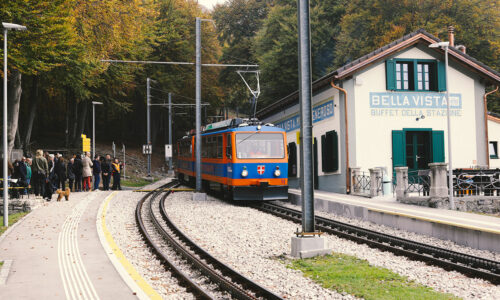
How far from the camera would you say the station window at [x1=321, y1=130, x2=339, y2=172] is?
2338 cm

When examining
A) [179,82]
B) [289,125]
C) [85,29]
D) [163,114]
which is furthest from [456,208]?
[163,114]

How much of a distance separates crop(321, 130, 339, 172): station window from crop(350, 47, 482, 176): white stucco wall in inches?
46.8

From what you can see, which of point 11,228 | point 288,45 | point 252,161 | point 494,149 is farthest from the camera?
point 288,45

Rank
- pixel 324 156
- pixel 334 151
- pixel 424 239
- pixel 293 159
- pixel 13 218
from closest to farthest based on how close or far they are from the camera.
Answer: pixel 424 239 < pixel 13 218 < pixel 334 151 < pixel 324 156 < pixel 293 159

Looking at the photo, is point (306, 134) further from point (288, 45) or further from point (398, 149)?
point (288, 45)

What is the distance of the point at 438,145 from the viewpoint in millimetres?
22906

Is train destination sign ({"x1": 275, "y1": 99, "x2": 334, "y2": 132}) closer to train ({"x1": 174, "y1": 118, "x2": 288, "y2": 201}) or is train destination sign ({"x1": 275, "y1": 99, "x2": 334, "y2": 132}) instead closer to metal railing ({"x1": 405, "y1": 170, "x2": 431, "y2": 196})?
train ({"x1": 174, "y1": 118, "x2": 288, "y2": 201})

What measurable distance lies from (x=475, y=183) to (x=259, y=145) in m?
7.40

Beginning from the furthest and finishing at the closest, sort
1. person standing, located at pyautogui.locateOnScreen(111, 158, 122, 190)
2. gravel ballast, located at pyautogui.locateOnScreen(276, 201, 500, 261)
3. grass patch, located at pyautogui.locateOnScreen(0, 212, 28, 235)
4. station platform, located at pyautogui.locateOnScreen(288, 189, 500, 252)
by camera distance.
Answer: person standing, located at pyautogui.locateOnScreen(111, 158, 122, 190) → grass patch, located at pyautogui.locateOnScreen(0, 212, 28, 235) → station platform, located at pyautogui.locateOnScreen(288, 189, 500, 252) → gravel ballast, located at pyautogui.locateOnScreen(276, 201, 500, 261)

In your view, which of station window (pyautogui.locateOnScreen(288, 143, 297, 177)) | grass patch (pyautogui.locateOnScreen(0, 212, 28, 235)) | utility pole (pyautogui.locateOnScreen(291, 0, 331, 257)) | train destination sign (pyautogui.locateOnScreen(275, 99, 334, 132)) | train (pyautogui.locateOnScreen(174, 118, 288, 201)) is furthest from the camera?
station window (pyautogui.locateOnScreen(288, 143, 297, 177))

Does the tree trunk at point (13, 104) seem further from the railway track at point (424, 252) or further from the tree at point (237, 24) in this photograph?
the tree at point (237, 24)

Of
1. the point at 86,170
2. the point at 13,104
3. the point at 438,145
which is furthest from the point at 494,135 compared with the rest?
the point at 13,104

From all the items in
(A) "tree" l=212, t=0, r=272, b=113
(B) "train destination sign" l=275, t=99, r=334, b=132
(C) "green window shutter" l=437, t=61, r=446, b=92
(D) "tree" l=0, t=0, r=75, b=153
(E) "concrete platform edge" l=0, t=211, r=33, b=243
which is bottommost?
(E) "concrete platform edge" l=0, t=211, r=33, b=243

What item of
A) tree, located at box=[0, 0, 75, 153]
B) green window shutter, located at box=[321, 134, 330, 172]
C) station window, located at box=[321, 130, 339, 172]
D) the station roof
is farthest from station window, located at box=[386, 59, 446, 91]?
tree, located at box=[0, 0, 75, 153]
